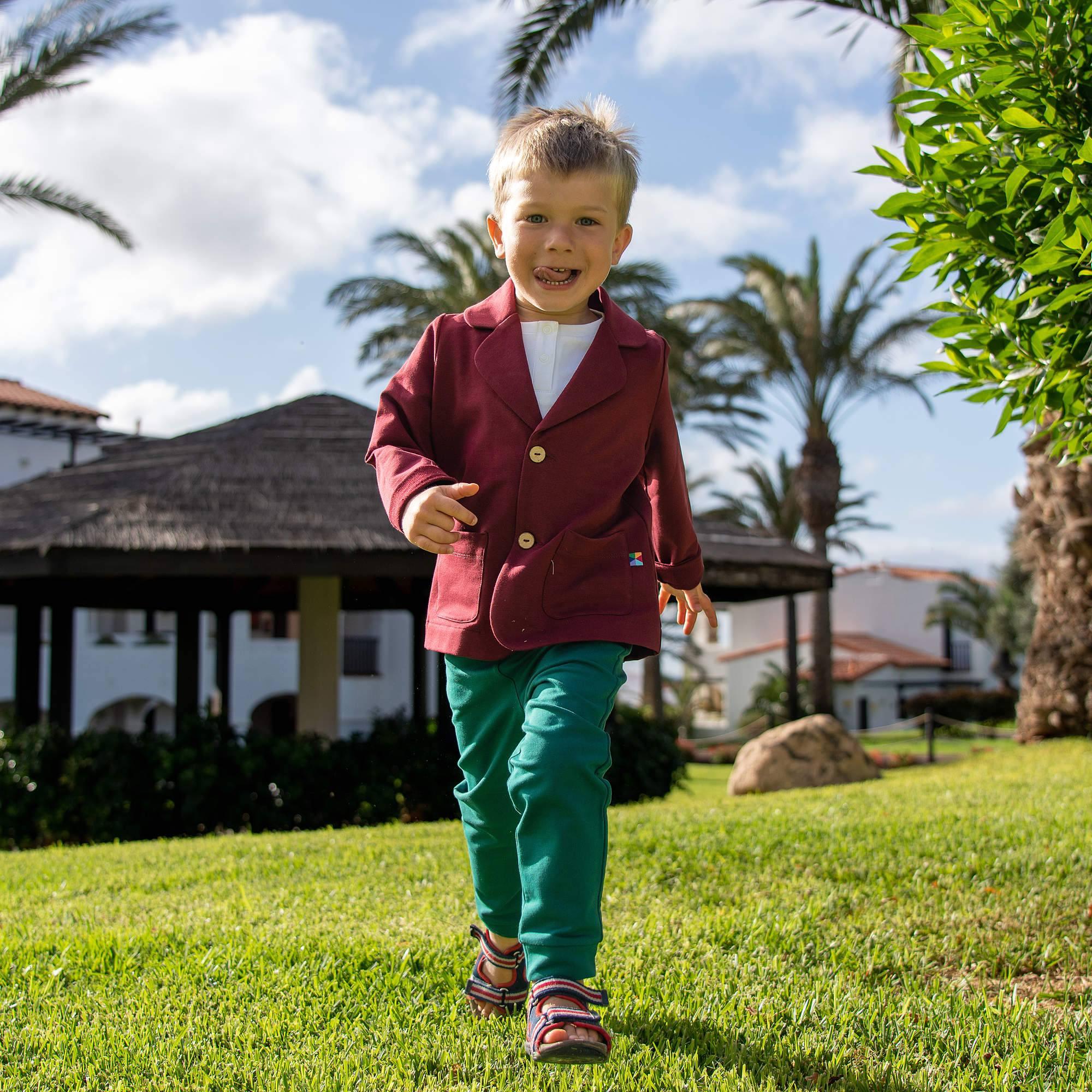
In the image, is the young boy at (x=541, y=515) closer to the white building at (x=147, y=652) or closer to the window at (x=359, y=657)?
the white building at (x=147, y=652)

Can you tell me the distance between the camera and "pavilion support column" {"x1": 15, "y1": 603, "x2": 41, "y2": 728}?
36.9 ft

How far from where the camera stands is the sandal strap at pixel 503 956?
8.96 feet

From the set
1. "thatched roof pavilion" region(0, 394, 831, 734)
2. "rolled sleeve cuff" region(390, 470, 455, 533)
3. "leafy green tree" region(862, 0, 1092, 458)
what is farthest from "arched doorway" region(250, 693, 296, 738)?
"rolled sleeve cuff" region(390, 470, 455, 533)

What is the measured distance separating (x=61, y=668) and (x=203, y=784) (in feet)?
9.89

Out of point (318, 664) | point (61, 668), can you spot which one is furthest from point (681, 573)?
point (318, 664)

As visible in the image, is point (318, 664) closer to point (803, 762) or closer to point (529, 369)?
point (803, 762)

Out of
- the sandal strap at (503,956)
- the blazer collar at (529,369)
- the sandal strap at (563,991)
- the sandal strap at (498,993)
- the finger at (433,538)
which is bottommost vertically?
the sandal strap at (498,993)

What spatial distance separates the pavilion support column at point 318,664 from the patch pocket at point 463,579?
10.3 m

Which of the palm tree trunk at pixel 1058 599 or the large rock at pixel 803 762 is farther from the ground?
the palm tree trunk at pixel 1058 599

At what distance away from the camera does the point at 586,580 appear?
2490mm

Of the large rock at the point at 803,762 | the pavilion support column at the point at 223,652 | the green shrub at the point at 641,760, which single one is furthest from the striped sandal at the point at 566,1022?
the pavilion support column at the point at 223,652

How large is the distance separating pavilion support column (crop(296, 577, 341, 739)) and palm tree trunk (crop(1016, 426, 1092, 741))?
30.3ft

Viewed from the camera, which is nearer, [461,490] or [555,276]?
[461,490]

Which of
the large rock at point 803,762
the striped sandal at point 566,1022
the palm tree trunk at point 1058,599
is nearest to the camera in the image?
the striped sandal at point 566,1022
